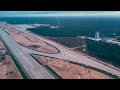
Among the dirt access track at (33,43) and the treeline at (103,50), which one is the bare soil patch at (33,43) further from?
the treeline at (103,50)

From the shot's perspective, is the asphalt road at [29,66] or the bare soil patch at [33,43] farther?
the bare soil patch at [33,43]

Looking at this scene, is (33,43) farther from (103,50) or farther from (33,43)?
(103,50)

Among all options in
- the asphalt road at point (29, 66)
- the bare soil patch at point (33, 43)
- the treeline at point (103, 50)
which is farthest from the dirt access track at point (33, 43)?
the treeline at point (103, 50)

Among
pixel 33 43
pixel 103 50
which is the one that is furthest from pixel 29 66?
pixel 103 50

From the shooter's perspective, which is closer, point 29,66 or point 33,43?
point 29,66

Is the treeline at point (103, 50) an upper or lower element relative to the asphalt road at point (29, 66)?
lower

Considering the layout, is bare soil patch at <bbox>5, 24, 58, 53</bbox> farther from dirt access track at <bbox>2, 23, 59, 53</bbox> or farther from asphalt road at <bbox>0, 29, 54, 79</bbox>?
asphalt road at <bbox>0, 29, 54, 79</bbox>

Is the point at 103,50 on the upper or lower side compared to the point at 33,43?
lower

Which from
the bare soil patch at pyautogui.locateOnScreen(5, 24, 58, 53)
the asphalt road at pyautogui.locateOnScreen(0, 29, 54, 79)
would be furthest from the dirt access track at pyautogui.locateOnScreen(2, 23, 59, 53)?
the asphalt road at pyautogui.locateOnScreen(0, 29, 54, 79)

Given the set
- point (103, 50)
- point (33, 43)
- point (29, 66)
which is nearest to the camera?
point (29, 66)
